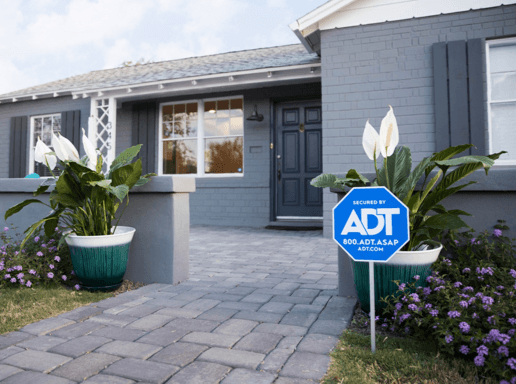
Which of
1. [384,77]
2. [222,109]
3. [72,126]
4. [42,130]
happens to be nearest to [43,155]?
[384,77]

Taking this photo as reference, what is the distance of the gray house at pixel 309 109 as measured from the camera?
5309 millimetres

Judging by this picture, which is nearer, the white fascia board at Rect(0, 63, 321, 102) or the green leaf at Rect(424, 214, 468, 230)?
the green leaf at Rect(424, 214, 468, 230)

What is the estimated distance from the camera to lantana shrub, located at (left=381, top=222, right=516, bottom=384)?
1.59 meters

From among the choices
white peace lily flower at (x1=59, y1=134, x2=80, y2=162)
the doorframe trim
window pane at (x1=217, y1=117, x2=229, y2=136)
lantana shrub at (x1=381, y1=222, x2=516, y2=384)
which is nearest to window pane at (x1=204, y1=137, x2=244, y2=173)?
window pane at (x1=217, y1=117, x2=229, y2=136)

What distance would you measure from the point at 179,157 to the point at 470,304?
289 inches

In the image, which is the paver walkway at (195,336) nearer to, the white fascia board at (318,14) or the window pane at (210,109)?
the white fascia board at (318,14)

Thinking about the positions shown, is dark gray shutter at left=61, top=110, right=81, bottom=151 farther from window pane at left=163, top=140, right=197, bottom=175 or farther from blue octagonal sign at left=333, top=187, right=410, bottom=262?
blue octagonal sign at left=333, top=187, right=410, bottom=262

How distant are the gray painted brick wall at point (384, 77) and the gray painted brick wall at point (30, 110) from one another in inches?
241

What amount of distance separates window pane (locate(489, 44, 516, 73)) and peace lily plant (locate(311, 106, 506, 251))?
3998 millimetres

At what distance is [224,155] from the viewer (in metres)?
8.15

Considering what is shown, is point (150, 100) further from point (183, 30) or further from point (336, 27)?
point (183, 30)

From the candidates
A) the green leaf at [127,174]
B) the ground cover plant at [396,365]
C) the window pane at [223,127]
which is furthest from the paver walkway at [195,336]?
the window pane at [223,127]

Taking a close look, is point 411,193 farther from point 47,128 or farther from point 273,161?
point 47,128

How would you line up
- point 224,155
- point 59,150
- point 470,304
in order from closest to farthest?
point 470,304 → point 59,150 → point 224,155
